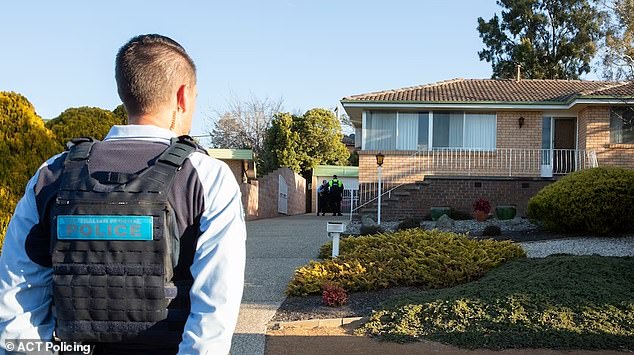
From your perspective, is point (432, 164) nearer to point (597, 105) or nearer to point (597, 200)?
point (597, 105)

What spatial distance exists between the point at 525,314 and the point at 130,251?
5.66 meters

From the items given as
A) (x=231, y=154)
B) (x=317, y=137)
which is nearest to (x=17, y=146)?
(x=231, y=154)

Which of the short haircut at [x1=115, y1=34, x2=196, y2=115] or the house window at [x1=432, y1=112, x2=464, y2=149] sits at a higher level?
the house window at [x1=432, y1=112, x2=464, y2=149]

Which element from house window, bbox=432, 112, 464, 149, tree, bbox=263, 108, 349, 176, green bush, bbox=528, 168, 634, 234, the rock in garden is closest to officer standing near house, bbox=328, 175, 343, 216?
tree, bbox=263, 108, 349, 176

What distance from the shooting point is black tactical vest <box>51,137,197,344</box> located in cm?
210

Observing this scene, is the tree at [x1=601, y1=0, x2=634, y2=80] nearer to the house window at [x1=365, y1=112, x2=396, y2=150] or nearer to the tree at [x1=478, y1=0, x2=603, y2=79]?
the house window at [x1=365, y1=112, x2=396, y2=150]

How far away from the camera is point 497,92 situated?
22.8 meters

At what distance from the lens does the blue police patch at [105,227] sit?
2102 millimetres

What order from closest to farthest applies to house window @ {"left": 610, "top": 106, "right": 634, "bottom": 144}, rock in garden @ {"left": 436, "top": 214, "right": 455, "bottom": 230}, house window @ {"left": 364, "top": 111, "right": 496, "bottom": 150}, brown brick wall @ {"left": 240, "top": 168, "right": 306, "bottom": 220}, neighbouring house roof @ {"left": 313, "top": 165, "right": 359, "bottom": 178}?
rock in garden @ {"left": 436, "top": 214, "right": 455, "bottom": 230} → house window @ {"left": 610, "top": 106, "right": 634, "bottom": 144} → house window @ {"left": 364, "top": 111, "right": 496, "bottom": 150} → brown brick wall @ {"left": 240, "top": 168, "right": 306, "bottom": 220} → neighbouring house roof @ {"left": 313, "top": 165, "right": 359, "bottom": 178}

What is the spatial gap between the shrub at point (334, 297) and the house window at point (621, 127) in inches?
601

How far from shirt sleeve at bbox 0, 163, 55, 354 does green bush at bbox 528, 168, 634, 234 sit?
1261cm

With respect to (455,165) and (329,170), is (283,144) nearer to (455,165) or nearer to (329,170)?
(329,170)

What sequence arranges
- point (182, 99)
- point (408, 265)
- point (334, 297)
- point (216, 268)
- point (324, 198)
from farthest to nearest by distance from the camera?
point (324, 198), point (408, 265), point (334, 297), point (182, 99), point (216, 268)

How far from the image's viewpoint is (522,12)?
4041 centimetres
